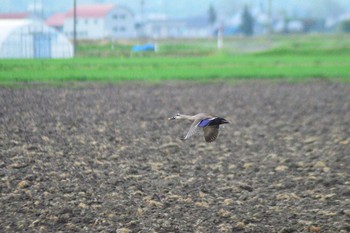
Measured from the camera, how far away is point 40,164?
10930 millimetres

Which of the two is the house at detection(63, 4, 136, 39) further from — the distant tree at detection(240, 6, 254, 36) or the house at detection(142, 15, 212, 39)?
the distant tree at detection(240, 6, 254, 36)

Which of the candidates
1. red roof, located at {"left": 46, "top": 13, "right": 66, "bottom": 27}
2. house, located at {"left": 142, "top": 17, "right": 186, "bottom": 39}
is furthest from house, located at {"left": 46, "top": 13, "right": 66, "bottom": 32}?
house, located at {"left": 142, "top": 17, "right": 186, "bottom": 39}

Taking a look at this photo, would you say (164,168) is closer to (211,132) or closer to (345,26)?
(211,132)

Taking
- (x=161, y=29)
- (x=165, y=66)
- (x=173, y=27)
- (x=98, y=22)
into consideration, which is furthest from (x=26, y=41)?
(x=173, y=27)

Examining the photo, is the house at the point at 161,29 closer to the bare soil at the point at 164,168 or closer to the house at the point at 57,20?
the house at the point at 57,20

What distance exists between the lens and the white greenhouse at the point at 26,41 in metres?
14.9

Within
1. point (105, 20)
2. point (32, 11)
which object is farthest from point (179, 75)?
point (32, 11)

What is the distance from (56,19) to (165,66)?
31.5 ft

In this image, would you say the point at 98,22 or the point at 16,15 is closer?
the point at 16,15

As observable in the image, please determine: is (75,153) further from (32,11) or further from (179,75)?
(179,75)

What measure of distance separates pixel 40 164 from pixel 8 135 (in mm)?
2674

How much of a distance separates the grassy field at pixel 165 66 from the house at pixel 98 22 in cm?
52

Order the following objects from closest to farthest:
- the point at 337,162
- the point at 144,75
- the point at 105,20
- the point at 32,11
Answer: the point at 337,162, the point at 32,11, the point at 105,20, the point at 144,75

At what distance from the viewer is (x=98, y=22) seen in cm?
2595
